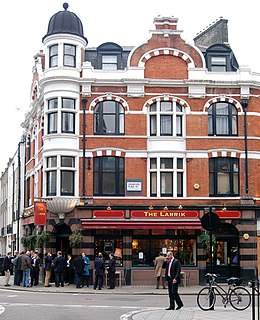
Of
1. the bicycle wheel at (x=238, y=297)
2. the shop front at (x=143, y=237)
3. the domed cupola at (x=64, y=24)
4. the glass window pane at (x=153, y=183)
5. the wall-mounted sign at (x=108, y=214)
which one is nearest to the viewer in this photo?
the bicycle wheel at (x=238, y=297)

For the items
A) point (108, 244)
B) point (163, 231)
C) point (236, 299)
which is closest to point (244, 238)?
point (163, 231)

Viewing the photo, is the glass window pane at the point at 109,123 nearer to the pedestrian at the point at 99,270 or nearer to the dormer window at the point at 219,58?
the dormer window at the point at 219,58

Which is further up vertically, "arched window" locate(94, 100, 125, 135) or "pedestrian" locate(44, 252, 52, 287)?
"arched window" locate(94, 100, 125, 135)

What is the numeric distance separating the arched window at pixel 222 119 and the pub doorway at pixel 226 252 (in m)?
5.02

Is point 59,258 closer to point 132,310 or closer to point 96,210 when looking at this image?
point 96,210

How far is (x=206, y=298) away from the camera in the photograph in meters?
20.7

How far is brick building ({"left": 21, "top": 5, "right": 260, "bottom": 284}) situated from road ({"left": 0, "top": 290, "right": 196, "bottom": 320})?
6056 millimetres

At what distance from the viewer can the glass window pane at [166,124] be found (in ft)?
112

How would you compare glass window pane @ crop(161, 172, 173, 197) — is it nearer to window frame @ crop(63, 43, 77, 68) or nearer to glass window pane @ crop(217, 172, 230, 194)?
glass window pane @ crop(217, 172, 230, 194)

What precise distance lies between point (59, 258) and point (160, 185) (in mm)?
6794

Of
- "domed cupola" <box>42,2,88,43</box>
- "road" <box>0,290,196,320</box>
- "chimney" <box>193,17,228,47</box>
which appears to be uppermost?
"chimney" <box>193,17,228,47</box>

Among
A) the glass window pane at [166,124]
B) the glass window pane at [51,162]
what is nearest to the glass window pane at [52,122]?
the glass window pane at [51,162]

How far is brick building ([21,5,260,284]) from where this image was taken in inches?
1298

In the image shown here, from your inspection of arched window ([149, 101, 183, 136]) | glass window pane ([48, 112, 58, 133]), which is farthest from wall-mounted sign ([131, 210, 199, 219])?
glass window pane ([48, 112, 58, 133])
